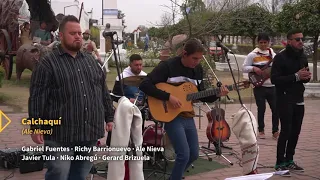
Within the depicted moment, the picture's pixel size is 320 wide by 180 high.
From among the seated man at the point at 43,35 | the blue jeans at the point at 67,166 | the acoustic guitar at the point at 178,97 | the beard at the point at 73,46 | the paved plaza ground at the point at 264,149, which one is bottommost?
the paved plaza ground at the point at 264,149

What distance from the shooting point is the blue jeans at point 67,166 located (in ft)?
10.8

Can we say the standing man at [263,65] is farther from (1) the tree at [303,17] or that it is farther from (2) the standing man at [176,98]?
(1) the tree at [303,17]

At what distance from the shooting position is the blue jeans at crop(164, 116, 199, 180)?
4105 millimetres

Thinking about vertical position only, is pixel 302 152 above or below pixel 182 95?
below

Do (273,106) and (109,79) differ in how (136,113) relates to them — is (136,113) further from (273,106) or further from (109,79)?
(109,79)

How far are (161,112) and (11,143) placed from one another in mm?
3318

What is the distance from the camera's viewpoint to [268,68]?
6.91 meters

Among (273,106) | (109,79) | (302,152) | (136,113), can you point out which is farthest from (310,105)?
(136,113)

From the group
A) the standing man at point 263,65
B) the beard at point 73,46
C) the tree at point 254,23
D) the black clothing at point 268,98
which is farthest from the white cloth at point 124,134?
the tree at point 254,23

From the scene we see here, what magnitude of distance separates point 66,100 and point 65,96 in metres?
0.03

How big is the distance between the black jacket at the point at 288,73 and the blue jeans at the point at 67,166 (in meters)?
2.68

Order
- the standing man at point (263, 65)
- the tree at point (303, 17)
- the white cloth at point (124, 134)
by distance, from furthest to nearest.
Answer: the tree at point (303, 17) < the standing man at point (263, 65) < the white cloth at point (124, 134)

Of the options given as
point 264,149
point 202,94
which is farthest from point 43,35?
point 202,94

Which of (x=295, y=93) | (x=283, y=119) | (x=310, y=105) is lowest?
(x=310, y=105)
